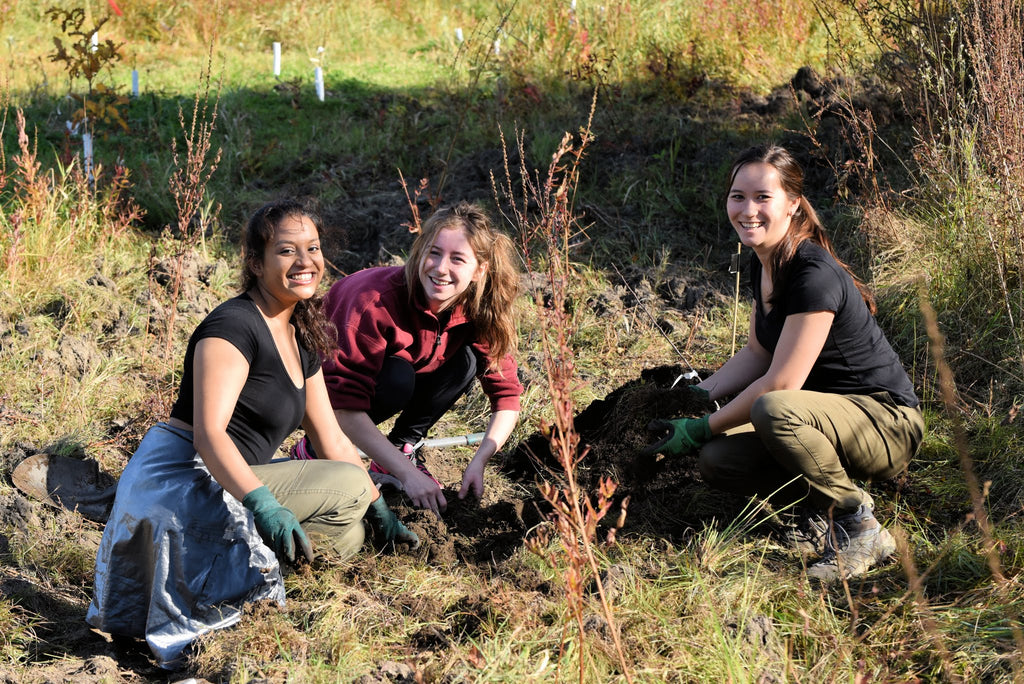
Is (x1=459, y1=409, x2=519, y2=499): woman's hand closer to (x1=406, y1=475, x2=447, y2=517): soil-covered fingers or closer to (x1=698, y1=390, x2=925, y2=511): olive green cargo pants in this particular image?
(x1=406, y1=475, x2=447, y2=517): soil-covered fingers

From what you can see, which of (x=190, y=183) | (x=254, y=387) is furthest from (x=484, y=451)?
(x=190, y=183)

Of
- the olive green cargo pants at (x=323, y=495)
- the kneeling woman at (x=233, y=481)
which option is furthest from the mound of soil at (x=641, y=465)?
the kneeling woman at (x=233, y=481)

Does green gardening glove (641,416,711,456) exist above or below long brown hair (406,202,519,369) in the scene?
below

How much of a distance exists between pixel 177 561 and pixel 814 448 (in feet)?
6.28

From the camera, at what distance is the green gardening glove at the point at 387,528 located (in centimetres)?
307

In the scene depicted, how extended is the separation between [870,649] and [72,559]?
8.32 feet

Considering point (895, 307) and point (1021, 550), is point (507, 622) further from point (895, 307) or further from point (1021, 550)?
point (895, 307)

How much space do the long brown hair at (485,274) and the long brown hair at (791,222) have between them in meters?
0.87

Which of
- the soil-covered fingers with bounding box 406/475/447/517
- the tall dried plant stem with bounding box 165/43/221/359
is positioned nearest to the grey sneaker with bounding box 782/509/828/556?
the soil-covered fingers with bounding box 406/475/447/517

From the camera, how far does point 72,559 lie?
3.13m

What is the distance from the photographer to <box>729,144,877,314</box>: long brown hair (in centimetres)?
304

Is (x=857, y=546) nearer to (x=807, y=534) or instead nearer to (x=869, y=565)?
(x=869, y=565)

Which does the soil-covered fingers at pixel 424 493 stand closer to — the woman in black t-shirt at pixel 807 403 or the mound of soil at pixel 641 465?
the mound of soil at pixel 641 465

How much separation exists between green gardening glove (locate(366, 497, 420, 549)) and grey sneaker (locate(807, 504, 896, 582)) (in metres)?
1.28
